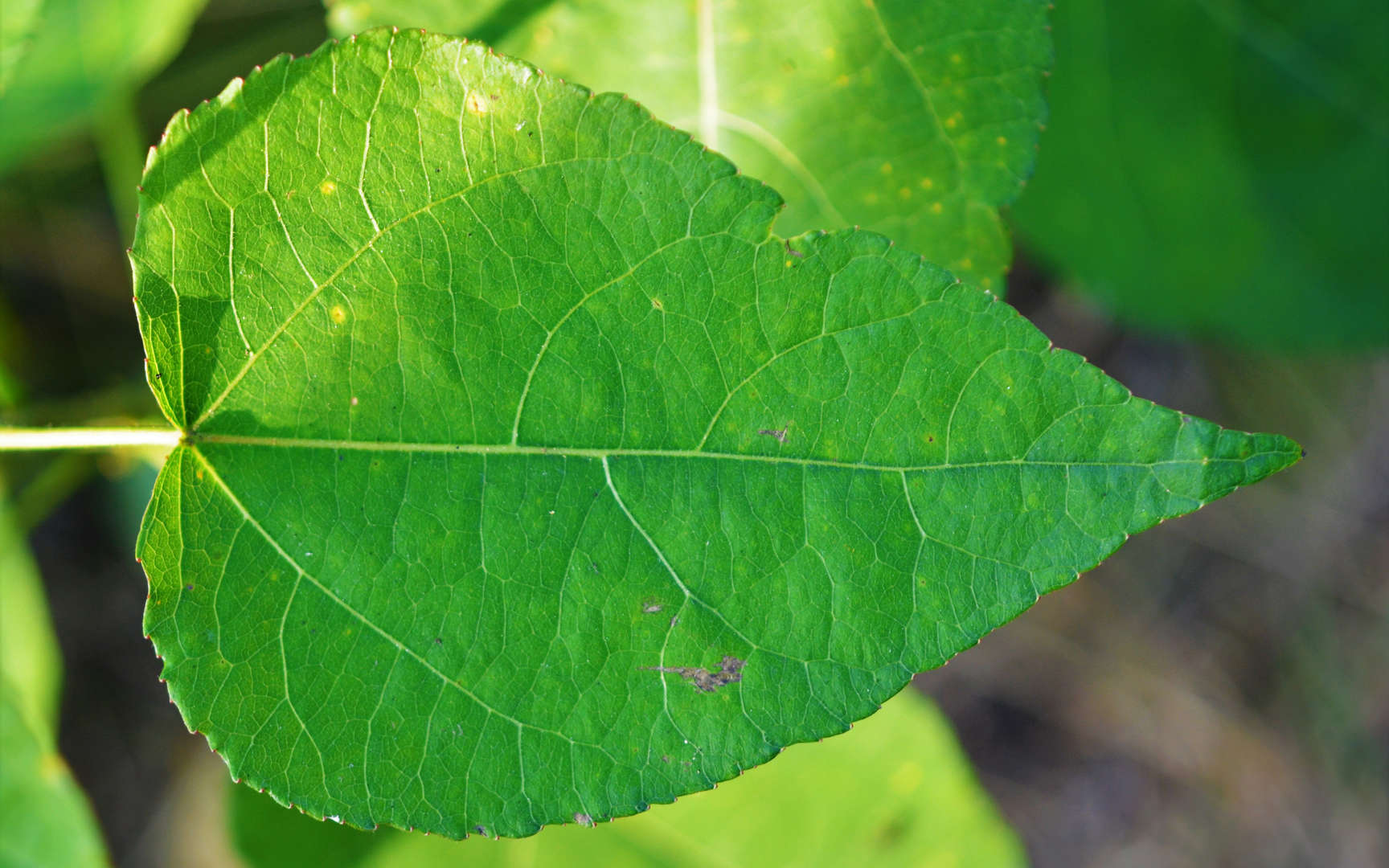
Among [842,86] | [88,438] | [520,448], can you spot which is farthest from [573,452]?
[842,86]

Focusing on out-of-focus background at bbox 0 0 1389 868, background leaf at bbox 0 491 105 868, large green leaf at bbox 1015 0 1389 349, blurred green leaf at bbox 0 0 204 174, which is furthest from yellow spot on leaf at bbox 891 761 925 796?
blurred green leaf at bbox 0 0 204 174

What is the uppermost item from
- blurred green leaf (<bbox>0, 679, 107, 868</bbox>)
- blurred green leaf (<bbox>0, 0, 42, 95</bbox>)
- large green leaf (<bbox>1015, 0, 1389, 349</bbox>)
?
blurred green leaf (<bbox>0, 0, 42, 95</bbox>)

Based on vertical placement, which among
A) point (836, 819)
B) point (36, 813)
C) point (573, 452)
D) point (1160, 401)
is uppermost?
point (573, 452)

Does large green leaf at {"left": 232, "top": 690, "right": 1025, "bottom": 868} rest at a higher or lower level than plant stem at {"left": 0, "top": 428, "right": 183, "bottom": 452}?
lower

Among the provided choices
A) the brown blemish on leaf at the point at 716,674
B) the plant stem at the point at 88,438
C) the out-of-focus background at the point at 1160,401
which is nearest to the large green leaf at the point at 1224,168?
the out-of-focus background at the point at 1160,401

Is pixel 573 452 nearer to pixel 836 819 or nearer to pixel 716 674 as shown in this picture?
pixel 716 674

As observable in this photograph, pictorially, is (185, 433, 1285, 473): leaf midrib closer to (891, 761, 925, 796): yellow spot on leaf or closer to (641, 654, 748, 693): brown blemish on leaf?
(641, 654, 748, 693): brown blemish on leaf

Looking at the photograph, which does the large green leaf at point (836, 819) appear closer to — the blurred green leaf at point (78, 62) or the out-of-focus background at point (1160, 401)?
the out-of-focus background at point (1160, 401)
